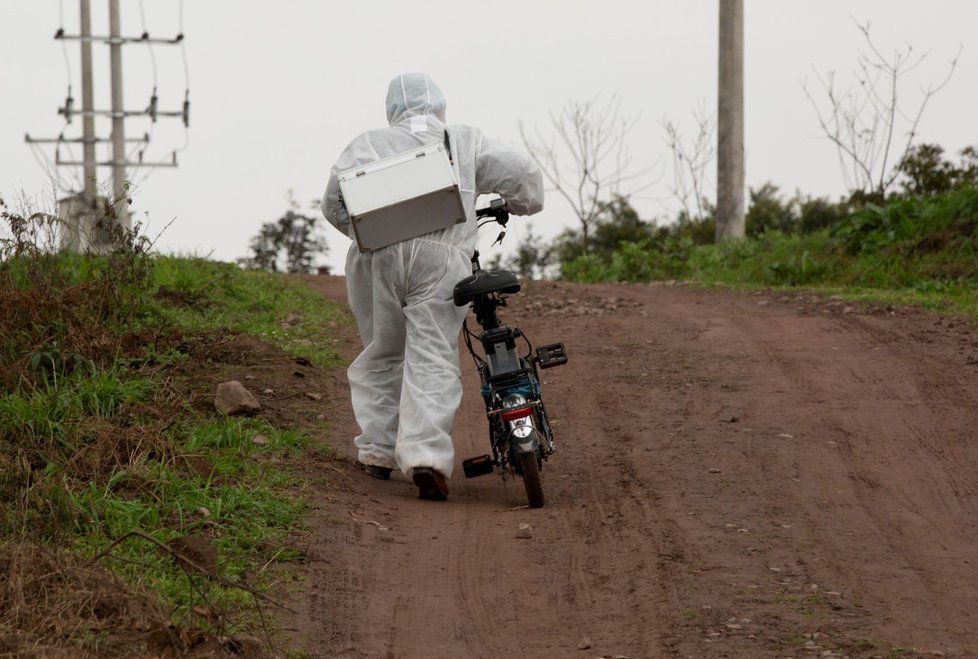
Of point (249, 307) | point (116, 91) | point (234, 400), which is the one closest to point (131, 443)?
point (234, 400)

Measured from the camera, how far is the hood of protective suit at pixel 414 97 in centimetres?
650

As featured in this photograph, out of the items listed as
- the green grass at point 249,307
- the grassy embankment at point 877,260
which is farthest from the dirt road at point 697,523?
the grassy embankment at point 877,260

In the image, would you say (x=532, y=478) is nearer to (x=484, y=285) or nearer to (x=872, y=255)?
(x=484, y=285)

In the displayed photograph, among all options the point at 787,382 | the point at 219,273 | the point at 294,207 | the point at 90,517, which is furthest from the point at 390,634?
the point at 294,207

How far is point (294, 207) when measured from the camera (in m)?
21.1

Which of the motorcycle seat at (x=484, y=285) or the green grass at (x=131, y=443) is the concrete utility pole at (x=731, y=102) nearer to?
the green grass at (x=131, y=443)

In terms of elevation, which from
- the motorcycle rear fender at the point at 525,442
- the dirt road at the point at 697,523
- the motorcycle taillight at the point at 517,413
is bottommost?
the dirt road at the point at 697,523

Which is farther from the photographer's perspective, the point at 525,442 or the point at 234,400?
the point at 234,400

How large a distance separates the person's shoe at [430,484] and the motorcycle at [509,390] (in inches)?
→ 6.5

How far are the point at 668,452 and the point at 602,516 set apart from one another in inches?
44.9

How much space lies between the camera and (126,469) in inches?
234

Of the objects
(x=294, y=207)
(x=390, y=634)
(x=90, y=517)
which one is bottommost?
(x=390, y=634)

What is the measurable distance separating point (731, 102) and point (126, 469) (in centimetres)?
1525

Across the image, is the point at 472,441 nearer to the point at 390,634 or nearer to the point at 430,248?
the point at 430,248
